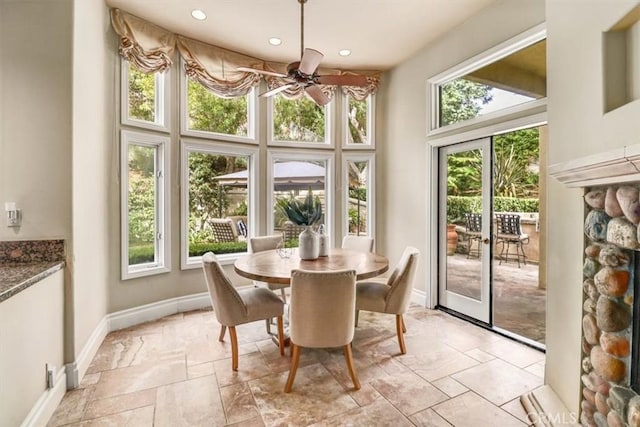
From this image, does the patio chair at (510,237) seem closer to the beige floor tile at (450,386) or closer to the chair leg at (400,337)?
the chair leg at (400,337)

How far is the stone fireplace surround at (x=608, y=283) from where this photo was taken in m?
1.39

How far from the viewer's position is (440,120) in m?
3.97

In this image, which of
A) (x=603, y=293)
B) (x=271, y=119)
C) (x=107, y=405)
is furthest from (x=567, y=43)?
(x=107, y=405)

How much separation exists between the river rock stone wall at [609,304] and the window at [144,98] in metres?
4.03

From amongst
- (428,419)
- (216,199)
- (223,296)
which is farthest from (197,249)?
(428,419)

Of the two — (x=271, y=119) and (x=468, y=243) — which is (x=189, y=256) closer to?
(x=271, y=119)

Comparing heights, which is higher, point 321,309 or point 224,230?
point 224,230

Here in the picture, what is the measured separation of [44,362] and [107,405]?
1.62 ft

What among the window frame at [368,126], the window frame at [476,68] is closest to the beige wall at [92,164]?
the window frame at [368,126]

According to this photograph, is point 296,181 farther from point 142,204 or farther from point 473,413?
point 473,413

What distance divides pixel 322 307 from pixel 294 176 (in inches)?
111

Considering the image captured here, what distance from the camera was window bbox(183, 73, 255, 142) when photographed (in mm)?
3957

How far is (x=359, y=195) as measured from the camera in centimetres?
490

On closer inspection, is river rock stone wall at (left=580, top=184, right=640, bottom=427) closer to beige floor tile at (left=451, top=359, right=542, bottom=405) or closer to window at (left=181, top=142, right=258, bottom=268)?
beige floor tile at (left=451, top=359, right=542, bottom=405)
